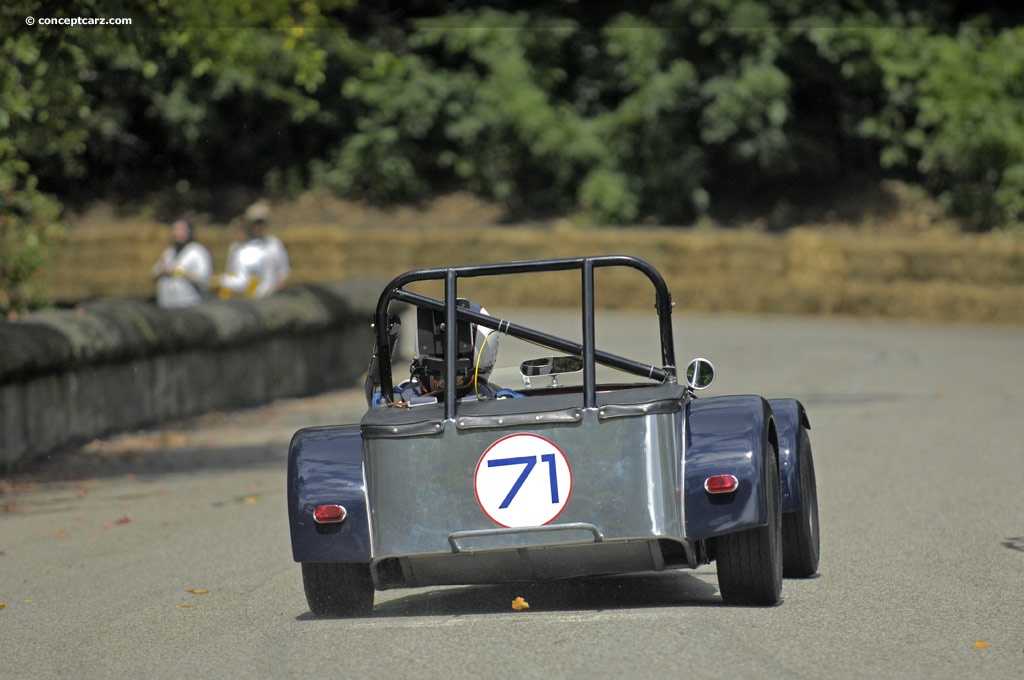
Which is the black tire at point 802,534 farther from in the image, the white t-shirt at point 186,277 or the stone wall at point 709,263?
the stone wall at point 709,263

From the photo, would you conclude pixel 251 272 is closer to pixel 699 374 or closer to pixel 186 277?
pixel 186 277

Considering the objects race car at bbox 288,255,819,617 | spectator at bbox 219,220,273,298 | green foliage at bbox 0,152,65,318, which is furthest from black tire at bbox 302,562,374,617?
spectator at bbox 219,220,273,298

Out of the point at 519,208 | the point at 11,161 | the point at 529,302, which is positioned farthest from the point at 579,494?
the point at 519,208

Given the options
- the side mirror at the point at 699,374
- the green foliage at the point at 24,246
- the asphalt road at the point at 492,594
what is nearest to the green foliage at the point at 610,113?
the green foliage at the point at 24,246

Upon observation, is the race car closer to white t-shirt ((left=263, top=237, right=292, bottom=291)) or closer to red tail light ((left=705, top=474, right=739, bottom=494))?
red tail light ((left=705, top=474, right=739, bottom=494))

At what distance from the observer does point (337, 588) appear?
6516 mm

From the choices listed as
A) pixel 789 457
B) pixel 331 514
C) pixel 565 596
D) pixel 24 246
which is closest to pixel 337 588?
pixel 331 514

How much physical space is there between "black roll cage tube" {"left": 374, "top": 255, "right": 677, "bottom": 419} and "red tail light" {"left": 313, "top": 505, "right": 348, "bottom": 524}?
0.53 metres

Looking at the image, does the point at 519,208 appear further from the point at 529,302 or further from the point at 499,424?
the point at 499,424

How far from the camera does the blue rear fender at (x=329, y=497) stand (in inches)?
245

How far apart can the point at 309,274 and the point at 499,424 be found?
28.7 meters

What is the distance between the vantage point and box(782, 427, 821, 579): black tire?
6.90 meters

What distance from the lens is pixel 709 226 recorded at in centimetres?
4016

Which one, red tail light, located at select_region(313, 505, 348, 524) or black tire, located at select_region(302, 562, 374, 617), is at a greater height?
red tail light, located at select_region(313, 505, 348, 524)
